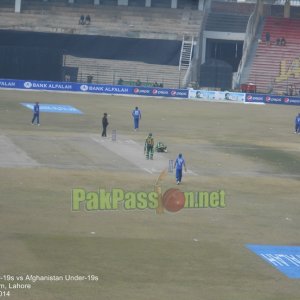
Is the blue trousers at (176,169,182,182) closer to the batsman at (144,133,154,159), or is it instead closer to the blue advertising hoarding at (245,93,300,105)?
the batsman at (144,133,154,159)

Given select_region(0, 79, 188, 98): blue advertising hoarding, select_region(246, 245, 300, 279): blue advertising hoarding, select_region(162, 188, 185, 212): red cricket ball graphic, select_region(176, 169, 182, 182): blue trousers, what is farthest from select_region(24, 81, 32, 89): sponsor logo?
select_region(246, 245, 300, 279): blue advertising hoarding

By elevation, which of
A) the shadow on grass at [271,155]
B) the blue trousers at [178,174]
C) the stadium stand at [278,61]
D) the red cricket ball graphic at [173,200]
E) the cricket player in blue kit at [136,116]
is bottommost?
the red cricket ball graphic at [173,200]

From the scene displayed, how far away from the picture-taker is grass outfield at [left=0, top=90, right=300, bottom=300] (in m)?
21.4

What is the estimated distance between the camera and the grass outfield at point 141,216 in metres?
21.4

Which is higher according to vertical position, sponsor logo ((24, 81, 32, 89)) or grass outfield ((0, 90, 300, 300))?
sponsor logo ((24, 81, 32, 89))

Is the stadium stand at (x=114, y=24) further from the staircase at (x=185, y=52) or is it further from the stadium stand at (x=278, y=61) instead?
the stadium stand at (x=278, y=61)

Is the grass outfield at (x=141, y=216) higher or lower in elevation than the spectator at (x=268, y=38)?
lower

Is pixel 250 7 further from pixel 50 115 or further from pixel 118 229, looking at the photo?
pixel 118 229

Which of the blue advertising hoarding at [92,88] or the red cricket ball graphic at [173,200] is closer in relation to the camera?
the red cricket ball graphic at [173,200]

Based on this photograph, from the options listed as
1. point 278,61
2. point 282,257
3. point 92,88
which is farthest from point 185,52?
point 282,257

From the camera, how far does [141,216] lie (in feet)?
93.8

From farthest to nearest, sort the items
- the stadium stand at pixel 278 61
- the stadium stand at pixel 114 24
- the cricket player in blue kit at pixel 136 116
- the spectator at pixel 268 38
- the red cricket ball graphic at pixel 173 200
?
the spectator at pixel 268 38 → the stadium stand at pixel 114 24 → the stadium stand at pixel 278 61 → the cricket player in blue kit at pixel 136 116 → the red cricket ball graphic at pixel 173 200

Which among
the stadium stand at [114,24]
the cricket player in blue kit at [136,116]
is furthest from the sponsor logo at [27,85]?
the cricket player in blue kit at [136,116]

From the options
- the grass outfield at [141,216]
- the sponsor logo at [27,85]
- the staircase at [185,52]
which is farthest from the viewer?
the staircase at [185,52]
